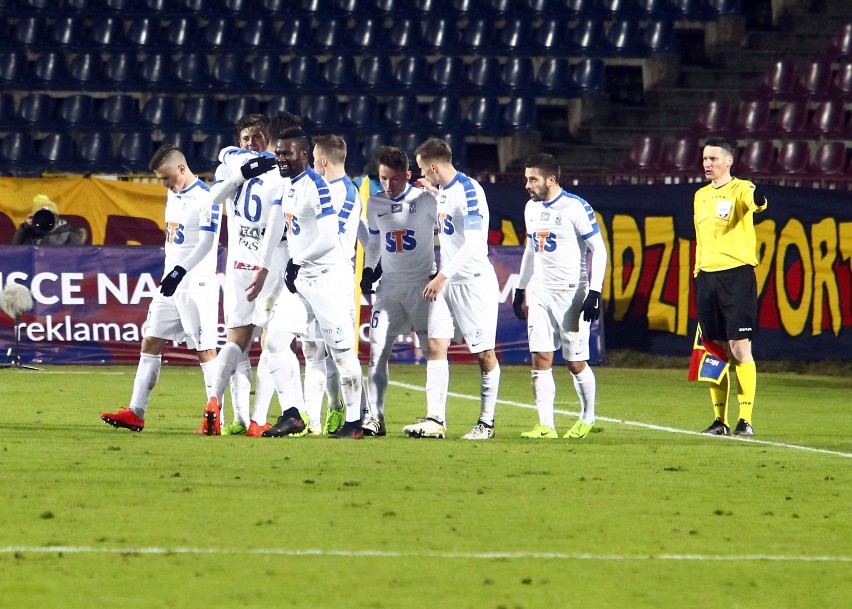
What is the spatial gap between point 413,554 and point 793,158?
618 inches

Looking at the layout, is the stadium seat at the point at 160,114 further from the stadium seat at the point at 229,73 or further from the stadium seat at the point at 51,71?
the stadium seat at the point at 51,71

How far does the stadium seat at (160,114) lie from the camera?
23.8m

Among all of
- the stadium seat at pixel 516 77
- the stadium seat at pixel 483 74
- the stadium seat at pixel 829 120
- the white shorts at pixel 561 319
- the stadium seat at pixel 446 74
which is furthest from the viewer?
the stadium seat at pixel 446 74

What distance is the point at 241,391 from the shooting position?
1106cm

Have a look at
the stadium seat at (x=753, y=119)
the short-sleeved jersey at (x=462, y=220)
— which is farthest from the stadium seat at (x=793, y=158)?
the short-sleeved jersey at (x=462, y=220)

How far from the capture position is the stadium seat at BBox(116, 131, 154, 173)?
22.8 meters

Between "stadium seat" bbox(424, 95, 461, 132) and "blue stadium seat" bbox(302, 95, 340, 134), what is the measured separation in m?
1.42

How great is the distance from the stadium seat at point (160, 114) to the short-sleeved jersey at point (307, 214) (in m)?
14.0

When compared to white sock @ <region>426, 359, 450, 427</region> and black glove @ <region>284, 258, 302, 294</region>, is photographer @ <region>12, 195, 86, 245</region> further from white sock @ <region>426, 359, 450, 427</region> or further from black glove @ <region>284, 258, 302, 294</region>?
white sock @ <region>426, 359, 450, 427</region>

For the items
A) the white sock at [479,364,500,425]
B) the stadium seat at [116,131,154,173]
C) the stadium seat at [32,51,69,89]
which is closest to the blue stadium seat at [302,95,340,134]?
the stadium seat at [116,131,154,173]

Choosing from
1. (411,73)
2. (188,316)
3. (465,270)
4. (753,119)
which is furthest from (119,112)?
(465,270)

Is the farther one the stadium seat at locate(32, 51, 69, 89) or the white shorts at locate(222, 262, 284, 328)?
the stadium seat at locate(32, 51, 69, 89)

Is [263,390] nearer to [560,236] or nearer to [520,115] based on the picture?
[560,236]

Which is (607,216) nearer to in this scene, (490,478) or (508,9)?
(508,9)
